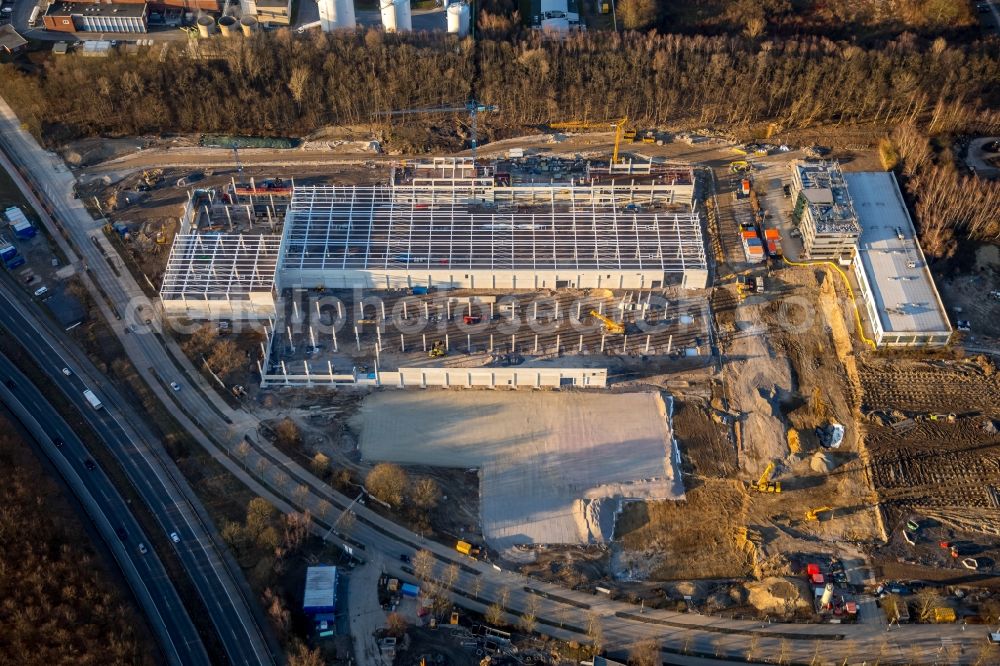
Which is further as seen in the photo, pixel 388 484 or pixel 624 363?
pixel 624 363

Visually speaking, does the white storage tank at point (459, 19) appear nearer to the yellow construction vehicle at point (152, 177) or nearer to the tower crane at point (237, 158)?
the tower crane at point (237, 158)

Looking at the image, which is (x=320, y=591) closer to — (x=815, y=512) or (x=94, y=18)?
(x=815, y=512)

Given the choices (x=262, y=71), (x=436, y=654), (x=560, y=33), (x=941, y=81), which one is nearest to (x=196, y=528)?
(x=436, y=654)

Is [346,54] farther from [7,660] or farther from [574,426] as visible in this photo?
[7,660]

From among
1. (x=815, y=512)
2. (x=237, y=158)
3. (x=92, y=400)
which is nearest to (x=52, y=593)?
(x=92, y=400)

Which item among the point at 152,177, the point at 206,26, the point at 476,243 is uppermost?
the point at 206,26

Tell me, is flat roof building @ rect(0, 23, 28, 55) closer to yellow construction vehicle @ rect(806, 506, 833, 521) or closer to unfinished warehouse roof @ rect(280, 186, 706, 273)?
unfinished warehouse roof @ rect(280, 186, 706, 273)

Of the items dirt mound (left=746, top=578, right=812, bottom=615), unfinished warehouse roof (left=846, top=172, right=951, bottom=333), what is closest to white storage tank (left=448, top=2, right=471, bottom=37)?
unfinished warehouse roof (left=846, top=172, right=951, bottom=333)
